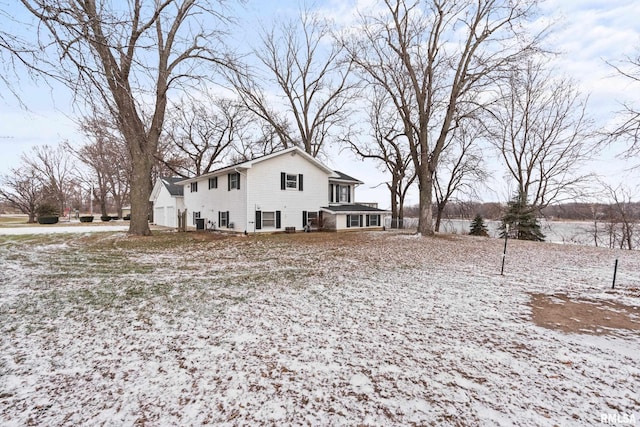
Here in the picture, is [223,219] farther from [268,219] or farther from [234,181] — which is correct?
[268,219]

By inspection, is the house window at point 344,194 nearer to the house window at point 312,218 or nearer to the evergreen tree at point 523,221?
the house window at point 312,218

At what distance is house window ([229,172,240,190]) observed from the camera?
17.3 m

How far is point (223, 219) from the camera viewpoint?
18.7 meters

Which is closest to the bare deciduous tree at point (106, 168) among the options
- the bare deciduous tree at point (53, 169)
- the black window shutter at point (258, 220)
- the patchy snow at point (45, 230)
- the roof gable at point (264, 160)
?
the bare deciduous tree at point (53, 169)

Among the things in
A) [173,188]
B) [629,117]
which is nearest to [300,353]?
[629,117]

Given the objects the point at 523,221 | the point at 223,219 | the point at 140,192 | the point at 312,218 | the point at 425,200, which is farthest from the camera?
the point at 523,221

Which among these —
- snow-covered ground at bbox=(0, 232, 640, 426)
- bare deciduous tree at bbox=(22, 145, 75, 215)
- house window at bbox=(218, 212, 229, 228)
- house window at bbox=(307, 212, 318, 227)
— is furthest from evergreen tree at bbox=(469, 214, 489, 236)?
bare deciduous tree at bbox=(22, 145, 75, 215)

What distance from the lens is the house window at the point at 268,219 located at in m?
17.6

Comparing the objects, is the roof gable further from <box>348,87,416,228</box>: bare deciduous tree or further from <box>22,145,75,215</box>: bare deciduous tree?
<box>22,145,75,215</box>: bare deciduous tree

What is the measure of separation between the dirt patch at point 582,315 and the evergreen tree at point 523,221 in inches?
694

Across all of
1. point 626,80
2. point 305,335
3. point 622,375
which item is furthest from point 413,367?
point 626,80

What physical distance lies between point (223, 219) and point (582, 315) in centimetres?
1772

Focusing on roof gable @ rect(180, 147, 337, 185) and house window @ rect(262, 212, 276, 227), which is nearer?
roof gable @ rect(180, 147, 337, 185)

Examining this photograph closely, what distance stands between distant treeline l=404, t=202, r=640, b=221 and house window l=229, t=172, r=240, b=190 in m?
20.7
